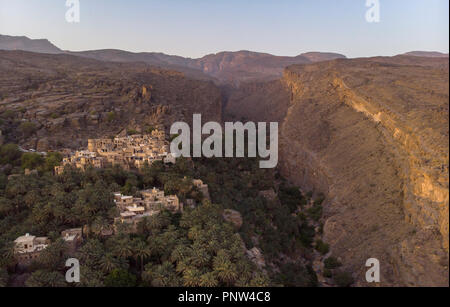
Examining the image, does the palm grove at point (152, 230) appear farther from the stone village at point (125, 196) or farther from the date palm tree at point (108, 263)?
the stone village at point (125, 196)

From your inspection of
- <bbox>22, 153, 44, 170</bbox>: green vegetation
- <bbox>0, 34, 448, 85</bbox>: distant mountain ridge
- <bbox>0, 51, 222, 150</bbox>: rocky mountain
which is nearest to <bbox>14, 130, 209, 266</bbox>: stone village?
<bbox>22, 153, 44, 170</bbox>: green vegetation

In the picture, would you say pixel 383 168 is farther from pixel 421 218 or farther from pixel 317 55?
pixel 317 55

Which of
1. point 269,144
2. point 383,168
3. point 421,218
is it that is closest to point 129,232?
point 421,218

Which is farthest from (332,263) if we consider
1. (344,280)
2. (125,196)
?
(125,196)
